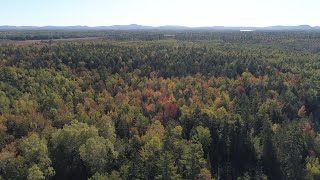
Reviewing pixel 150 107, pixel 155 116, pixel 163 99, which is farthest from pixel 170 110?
pixel 163 99

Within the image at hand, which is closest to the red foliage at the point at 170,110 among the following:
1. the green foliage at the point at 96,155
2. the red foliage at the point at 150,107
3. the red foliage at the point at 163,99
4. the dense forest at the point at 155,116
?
the dense forest at the point at 155,116

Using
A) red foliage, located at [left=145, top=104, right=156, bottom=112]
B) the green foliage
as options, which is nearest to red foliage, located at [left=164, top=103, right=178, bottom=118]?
red foliage, located at [left=145, top=104, right=156, bottom=112]

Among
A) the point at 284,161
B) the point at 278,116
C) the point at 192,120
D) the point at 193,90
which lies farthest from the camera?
the point at 193,90

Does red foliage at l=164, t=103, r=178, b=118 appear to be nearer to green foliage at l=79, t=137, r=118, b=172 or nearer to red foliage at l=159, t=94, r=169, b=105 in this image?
red foliage at l=159, t=94, r=169, b=105

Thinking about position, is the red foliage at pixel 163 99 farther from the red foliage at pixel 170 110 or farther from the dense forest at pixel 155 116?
the red foliage at pixel 170 110

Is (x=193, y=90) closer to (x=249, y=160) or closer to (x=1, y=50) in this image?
(x=249, y=160)

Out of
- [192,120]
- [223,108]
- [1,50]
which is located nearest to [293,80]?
[223,108]

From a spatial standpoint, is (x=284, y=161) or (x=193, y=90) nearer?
(x=284, y=161)

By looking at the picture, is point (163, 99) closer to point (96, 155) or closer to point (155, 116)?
point (155, 116)
